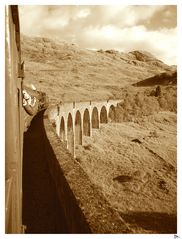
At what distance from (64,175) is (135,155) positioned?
2364 cm

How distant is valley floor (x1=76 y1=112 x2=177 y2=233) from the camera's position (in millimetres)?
16625

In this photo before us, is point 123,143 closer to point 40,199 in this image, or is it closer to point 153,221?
point 153,221

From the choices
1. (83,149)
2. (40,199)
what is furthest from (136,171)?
(40,199)

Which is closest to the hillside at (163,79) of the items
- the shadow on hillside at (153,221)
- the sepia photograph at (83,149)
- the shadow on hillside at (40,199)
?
the sepia photograph at (83,149)

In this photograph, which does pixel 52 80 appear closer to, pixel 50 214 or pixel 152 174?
pixel 152 174

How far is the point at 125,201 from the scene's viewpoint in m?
18.3

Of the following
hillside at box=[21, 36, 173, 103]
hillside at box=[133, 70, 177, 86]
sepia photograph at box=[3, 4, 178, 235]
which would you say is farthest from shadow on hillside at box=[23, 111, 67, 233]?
hillside at box=[133, 70, 177, 86]

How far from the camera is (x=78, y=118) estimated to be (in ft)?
97.3

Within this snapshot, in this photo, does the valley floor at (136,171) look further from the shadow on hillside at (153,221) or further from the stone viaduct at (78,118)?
the stone viaduct at (78,118)

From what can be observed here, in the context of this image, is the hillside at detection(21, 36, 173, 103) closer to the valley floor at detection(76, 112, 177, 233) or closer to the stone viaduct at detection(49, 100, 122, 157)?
the stone viaduct at detection(49, 100, 122, 157)

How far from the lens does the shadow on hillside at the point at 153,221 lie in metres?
15.1

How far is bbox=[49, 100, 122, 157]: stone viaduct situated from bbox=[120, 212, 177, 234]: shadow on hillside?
6692mm

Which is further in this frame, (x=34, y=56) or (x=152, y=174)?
(x=34, y=56)
